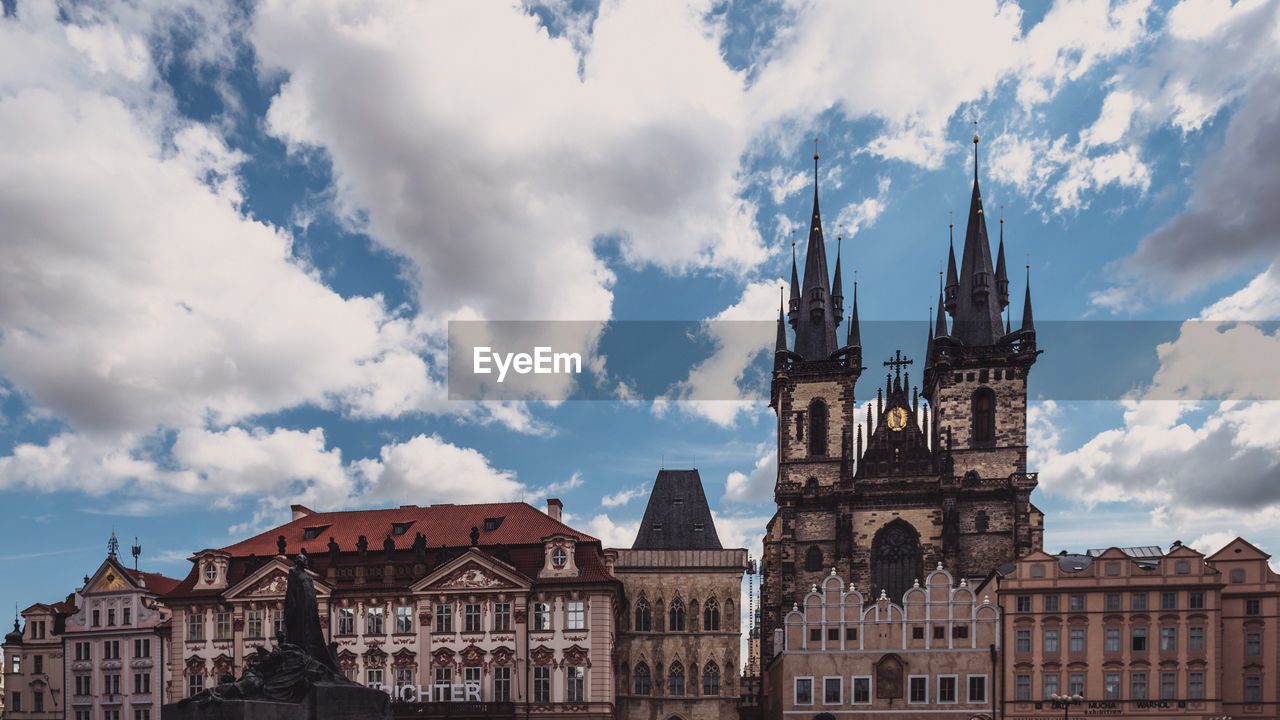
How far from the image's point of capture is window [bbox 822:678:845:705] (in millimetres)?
53231

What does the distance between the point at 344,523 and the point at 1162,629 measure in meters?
46.8

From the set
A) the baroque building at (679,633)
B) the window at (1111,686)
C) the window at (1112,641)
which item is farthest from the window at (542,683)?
the window at (1112,641)

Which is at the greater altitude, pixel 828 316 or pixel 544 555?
pixel 828 316

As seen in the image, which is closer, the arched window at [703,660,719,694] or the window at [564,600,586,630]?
the window at [564,600,586,630]

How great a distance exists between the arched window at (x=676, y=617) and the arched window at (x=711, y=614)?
1.27m

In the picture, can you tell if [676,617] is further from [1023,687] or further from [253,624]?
[253,624]

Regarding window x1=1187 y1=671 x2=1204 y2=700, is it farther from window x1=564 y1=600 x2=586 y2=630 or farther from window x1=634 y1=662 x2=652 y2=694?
window x1=564 y1=600 x2=586 y2=630

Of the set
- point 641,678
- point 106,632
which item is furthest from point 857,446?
point 106,632

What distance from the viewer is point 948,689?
5272cm

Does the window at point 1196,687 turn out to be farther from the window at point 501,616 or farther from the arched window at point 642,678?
the window at point 501,616

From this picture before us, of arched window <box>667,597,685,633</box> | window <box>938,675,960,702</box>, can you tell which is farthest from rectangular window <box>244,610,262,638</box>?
window <box>938,675,960,702</box>

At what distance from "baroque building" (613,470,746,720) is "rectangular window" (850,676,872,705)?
21.3 ft

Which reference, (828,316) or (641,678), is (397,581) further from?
(828,316)

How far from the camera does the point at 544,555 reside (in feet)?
173
